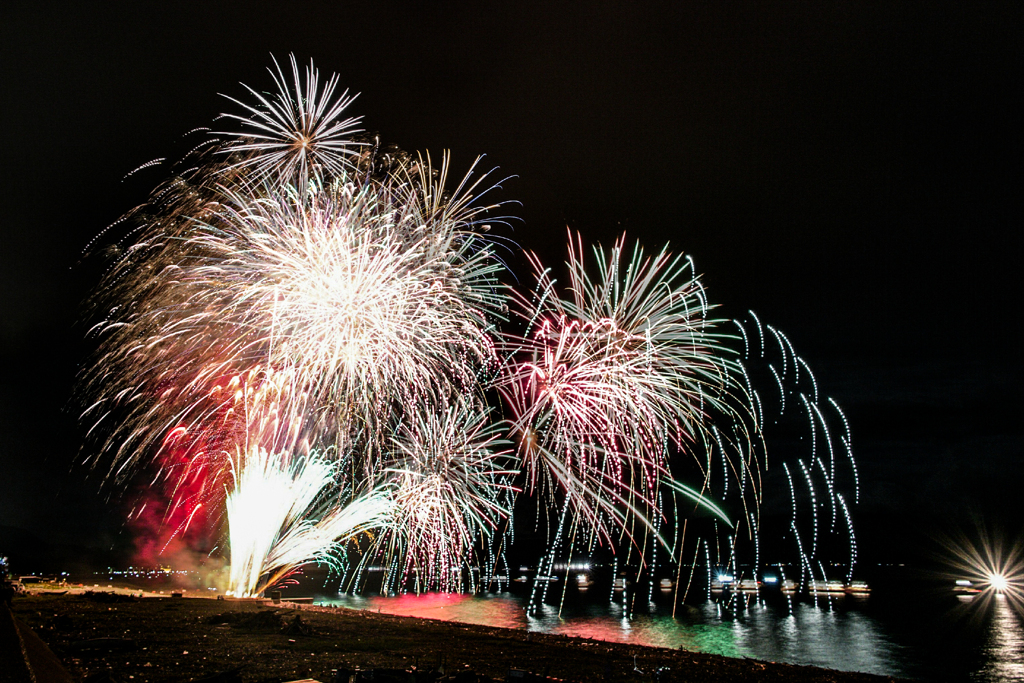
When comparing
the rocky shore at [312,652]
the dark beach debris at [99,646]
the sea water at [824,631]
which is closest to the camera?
the rocky shore at [312,652]

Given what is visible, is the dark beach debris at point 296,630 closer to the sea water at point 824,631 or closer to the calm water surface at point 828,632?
the calm water surface at point 828,632

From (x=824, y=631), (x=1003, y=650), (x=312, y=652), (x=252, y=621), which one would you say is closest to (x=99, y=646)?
(x=312, y=652)

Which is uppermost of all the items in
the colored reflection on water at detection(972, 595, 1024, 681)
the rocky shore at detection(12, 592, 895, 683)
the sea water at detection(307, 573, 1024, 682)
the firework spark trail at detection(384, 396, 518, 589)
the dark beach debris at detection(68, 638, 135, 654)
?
the firework spark trail at detection(384, 396, 518, 589)

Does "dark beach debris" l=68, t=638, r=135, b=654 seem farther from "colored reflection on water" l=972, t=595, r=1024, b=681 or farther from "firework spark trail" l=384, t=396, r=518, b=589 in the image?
"colored reflection on water" l=972, t=595, r=1024, b=681

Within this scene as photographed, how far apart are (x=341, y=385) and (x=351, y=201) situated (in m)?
5.79

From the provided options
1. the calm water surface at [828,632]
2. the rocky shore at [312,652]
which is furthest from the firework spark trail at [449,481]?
the calm water surface at [828,632]

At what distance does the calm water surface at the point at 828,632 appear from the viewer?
142 feet

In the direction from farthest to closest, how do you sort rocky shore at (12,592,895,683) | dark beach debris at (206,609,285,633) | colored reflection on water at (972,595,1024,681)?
colored reflection on water at (972,595,1024,681) < dark beach debris at (206,609,285,633) < rocky shore at (12,592,895,683)

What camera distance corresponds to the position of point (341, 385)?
71.2 ft

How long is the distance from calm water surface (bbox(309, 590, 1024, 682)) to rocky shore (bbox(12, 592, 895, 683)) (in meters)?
24.1

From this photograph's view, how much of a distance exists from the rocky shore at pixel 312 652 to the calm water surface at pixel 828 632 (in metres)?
24.1

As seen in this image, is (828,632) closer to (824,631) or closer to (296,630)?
(824,631)

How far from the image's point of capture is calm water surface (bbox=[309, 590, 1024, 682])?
43406 mm

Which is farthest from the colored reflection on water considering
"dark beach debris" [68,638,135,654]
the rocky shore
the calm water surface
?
Result: "dark beach debris" [68,638,135,654]
